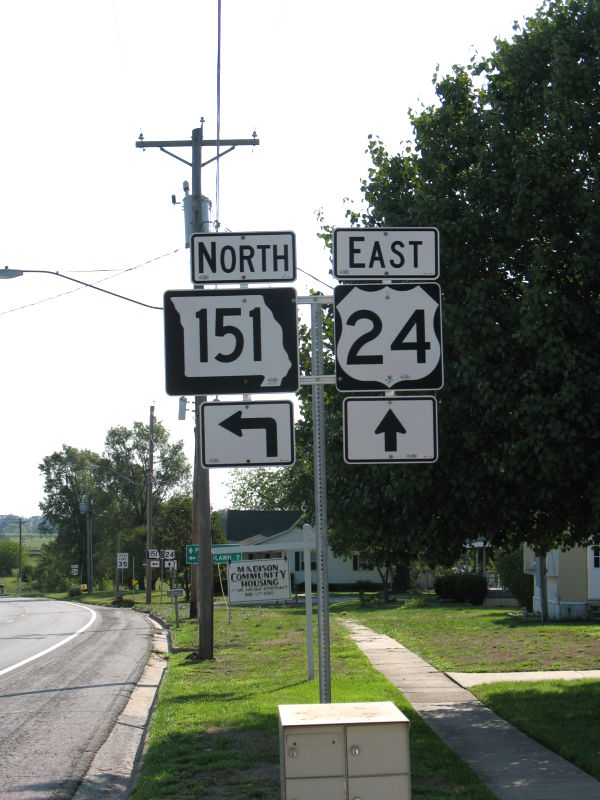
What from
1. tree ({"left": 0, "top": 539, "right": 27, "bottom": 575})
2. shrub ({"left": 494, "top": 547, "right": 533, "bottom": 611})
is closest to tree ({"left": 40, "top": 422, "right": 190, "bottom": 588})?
tree ({"left": 0, "top": 539, "right": 27, "bottom": 575})

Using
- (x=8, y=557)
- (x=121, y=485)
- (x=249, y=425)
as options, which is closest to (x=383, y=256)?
(x=249, y=425)

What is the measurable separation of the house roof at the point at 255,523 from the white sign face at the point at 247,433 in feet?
213

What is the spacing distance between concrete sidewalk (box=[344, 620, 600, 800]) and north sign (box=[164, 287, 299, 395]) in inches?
162

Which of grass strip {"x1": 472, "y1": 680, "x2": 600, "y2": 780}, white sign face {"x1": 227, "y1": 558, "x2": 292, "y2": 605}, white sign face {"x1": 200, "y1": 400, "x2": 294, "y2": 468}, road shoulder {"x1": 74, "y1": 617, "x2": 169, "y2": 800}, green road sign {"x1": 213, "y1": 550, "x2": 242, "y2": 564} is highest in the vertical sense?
white sign face {"x1": 200, "y1": 400, "x2": 294, "y2": 468}

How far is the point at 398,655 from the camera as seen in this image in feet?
64.4

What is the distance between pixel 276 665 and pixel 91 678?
330 centimetres

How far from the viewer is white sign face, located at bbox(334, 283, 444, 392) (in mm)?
5867

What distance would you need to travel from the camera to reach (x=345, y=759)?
486 cm

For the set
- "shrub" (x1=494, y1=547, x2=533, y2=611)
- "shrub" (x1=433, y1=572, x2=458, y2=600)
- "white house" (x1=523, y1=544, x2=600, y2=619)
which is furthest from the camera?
"shrub" (x1=433, y1=572, x2=458, y2=600)

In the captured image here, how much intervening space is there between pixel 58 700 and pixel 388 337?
439 inches

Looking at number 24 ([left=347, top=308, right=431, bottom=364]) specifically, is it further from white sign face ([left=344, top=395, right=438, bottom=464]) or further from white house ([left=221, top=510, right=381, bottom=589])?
white house ([left=221, top=510, right=381, bottom=589])

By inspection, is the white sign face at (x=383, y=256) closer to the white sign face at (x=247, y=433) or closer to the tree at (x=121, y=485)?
the white sign face at (x=247, y=433)

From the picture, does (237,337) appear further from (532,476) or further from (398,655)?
(398,655)

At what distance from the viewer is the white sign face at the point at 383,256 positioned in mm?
5984
